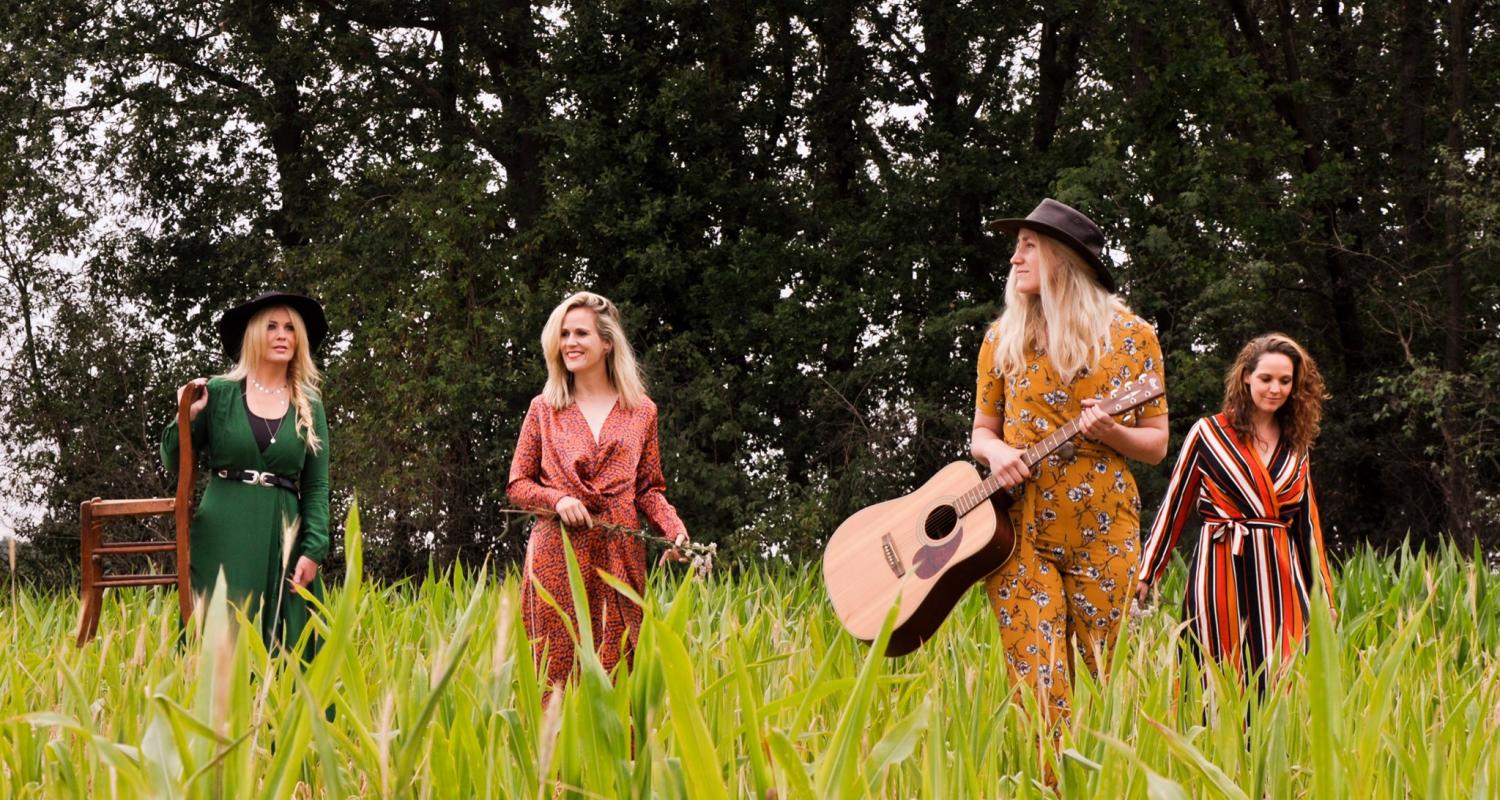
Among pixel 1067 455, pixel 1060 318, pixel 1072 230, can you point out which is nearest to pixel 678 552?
→ pixel 1067 455

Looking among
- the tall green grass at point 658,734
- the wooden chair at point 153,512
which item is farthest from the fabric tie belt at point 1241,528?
the wooden chair at point 153,512

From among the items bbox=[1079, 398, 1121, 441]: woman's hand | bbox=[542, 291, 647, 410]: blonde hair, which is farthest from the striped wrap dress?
bbox=[542, 291, 647, 410]: blonde hair

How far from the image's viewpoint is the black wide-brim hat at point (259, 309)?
3.80 meters

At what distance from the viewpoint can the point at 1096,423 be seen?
277 centimetres

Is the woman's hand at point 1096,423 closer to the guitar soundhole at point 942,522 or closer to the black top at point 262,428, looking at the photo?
the guitar soundhole at point 942,522

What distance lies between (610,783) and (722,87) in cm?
1209

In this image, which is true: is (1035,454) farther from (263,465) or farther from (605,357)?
(263,465)

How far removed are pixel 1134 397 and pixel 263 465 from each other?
222cm

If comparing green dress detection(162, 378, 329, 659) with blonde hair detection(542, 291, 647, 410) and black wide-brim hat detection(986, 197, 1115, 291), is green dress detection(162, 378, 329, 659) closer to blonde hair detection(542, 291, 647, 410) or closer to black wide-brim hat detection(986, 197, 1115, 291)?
blonde hair detection(542, 291, 647, 410)

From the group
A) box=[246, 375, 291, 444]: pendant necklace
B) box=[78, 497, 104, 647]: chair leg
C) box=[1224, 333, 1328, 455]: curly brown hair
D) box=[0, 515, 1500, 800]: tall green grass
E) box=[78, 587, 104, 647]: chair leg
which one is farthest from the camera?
box=[1224, 333, 1328, 455]: curly brown hair

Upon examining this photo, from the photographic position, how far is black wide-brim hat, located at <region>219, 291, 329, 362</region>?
3.80 m

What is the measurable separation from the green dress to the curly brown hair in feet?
7.94

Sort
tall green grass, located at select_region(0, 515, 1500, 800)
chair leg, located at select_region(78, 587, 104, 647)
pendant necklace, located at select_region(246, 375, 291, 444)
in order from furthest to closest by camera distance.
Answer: pendant necklace, located at select_region(246, 375, 291, 444)
chair leg, located at select_region(78, 587, 104, 647)
tall green grass, located at select_region(0, 515, 1500, 800)

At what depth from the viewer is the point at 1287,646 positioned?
11.8ft
